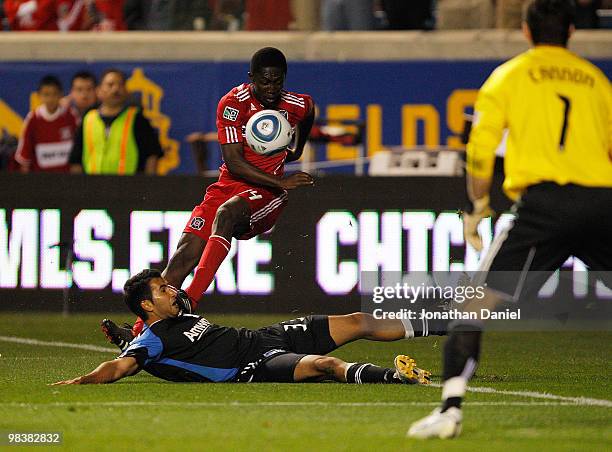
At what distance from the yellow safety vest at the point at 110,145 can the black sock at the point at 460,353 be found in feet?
29.3

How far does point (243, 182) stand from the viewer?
1111cm

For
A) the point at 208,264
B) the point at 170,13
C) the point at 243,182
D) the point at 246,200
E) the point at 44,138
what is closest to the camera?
the point at 208,264

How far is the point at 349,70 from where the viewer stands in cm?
1780

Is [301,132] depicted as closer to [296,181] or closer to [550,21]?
[296,181]

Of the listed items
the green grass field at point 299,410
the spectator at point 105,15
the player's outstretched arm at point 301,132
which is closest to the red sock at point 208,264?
the green grass field at point 299,410

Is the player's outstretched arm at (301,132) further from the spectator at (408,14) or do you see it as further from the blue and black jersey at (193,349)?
the spectator at (408,14)

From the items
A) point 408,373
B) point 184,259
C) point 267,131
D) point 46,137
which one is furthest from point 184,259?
point 46,137

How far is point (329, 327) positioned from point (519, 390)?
4.14ft

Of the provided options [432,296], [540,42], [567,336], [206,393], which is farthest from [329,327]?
[567,336]

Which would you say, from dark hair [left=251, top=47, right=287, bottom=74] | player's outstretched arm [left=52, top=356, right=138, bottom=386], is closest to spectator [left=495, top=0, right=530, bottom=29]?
dark hair [left=251, top=47, right=287, bottom=74]

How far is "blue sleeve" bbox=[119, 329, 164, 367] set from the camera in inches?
340

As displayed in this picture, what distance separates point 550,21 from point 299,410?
232 centimetres

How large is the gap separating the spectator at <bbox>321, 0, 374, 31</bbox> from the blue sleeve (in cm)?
965

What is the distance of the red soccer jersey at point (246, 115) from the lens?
11.0 meters
